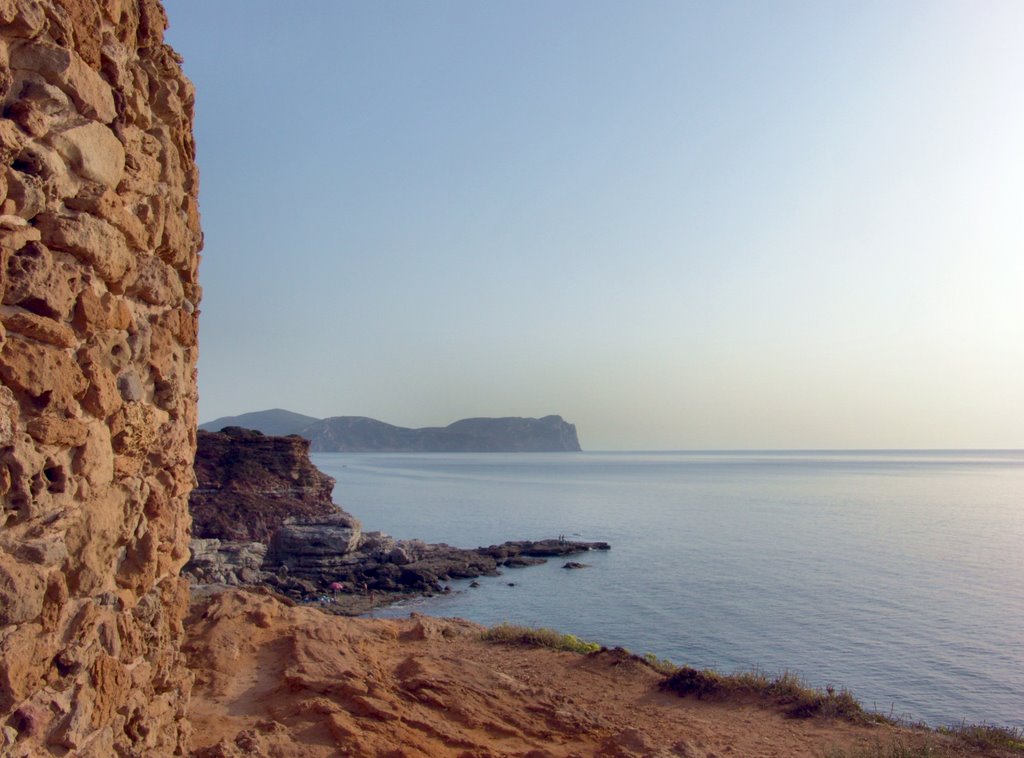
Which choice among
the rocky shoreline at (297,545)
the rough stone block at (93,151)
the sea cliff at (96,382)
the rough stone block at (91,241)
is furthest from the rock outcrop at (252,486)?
the rough stone block at (93,151)

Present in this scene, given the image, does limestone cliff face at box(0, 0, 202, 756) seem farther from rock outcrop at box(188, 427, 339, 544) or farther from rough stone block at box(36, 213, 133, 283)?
rock outcrop at box(188, 427, 339, 544)

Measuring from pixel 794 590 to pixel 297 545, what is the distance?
65.2ft

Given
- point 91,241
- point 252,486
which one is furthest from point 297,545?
point 91,241

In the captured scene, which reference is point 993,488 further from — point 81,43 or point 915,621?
point 81,43

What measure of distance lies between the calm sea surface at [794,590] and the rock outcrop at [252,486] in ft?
24.9

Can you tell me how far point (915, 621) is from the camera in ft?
74.1

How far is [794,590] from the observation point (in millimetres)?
27203

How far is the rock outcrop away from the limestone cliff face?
31.2 meters

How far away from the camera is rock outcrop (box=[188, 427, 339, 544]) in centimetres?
3378

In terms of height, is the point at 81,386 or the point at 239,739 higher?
the point at 81,386

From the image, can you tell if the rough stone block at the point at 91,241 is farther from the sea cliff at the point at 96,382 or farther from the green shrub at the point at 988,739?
the green shrub at the point at 988,739

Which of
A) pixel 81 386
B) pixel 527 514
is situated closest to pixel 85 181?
pixel 81 386

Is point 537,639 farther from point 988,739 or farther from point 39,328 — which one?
point 39,328

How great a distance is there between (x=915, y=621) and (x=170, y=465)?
79.3 feet
